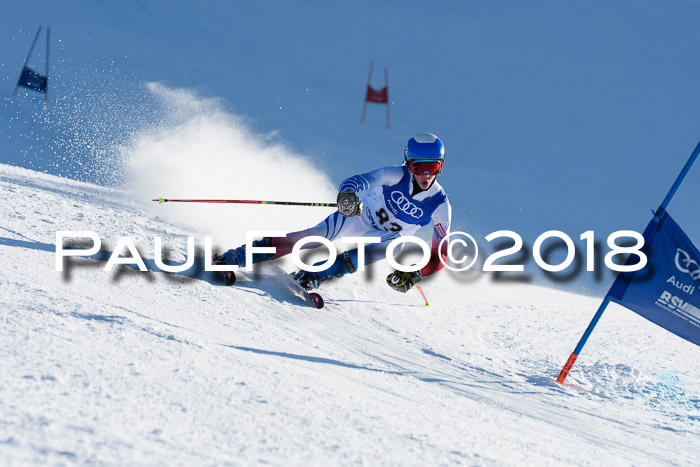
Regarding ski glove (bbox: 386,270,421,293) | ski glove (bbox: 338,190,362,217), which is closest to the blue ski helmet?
ski glove (bbox: 338,190,362,217)

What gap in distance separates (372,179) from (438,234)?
0.75 metres

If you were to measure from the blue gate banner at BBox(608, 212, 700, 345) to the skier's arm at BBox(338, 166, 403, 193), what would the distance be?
194 cm

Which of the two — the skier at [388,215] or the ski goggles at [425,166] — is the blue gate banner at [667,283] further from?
the ski goggles at [425,166]

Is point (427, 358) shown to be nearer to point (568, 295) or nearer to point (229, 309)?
point (229, 309)

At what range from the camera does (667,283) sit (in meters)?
4.16

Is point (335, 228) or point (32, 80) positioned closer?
point (335, 228)

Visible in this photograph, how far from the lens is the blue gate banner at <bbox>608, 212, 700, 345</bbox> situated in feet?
13.5

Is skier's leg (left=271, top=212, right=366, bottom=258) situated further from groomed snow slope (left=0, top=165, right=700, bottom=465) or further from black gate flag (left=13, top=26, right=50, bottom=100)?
black gate flag (left=13, top=26, right=50, bottom=100)

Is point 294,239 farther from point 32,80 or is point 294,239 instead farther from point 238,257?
point 32,80

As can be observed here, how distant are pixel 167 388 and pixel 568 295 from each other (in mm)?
7919

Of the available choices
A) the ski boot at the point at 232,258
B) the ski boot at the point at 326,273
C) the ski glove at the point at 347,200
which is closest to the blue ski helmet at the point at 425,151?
the ski glove at the point at 347,200

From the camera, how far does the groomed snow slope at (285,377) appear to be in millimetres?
1550

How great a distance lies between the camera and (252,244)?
524cm

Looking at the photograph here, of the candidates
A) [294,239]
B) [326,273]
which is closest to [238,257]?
[294,239]
